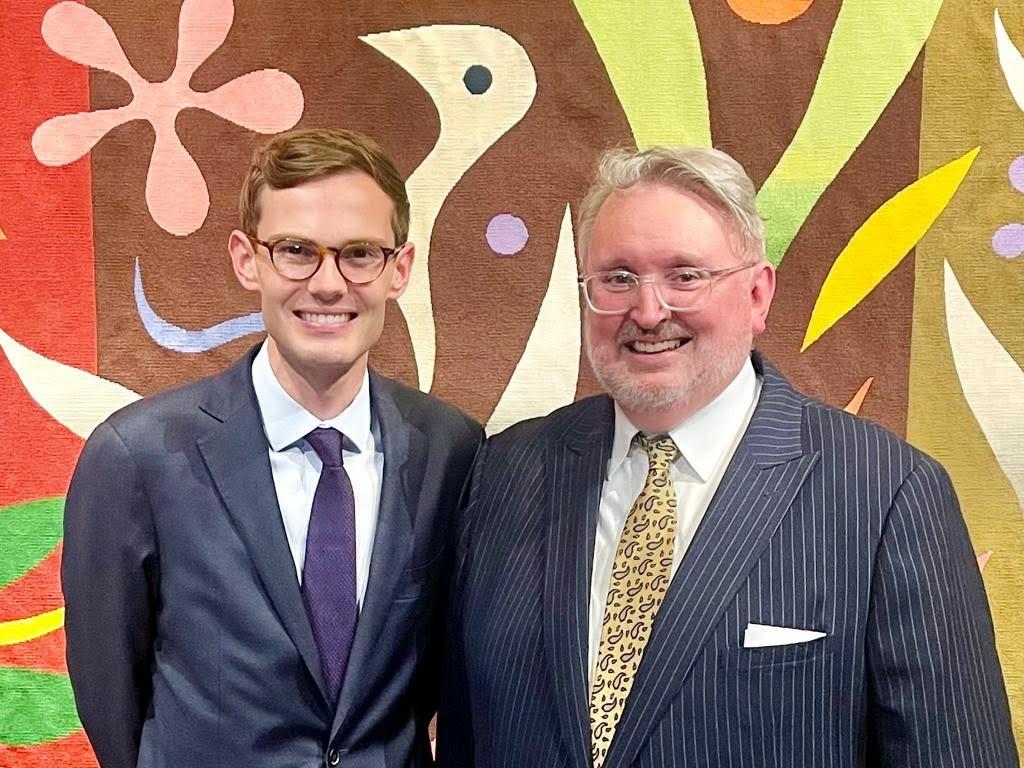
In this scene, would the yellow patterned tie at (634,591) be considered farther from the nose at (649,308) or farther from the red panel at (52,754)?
the red panel at (52,754)

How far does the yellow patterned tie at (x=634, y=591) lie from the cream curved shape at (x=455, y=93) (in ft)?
3.13

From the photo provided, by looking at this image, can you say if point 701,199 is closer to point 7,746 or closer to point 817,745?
point 817,745

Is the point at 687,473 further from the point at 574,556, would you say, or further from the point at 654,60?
the point at 654,60

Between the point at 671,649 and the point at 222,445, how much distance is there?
0.75 metres

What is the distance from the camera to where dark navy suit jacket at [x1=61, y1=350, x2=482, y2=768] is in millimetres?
1567

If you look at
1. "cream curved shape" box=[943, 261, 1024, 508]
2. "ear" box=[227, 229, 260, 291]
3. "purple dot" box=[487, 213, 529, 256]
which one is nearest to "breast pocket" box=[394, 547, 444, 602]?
"ear" box=[227, 229, 260, 291]

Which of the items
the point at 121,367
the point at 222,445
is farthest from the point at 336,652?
the point at 121,367

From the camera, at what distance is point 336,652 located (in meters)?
1.60

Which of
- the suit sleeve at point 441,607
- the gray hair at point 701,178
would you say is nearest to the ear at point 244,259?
the suit sleeve at point 441,607

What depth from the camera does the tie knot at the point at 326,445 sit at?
164 centimetres

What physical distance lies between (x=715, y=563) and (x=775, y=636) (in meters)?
0.13

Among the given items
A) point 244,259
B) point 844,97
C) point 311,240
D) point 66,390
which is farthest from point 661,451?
point 66,390

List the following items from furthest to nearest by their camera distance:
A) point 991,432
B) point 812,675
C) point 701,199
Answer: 1. point 991,432
2. point 701,199
3. point 812,675

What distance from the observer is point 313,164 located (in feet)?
5.25
